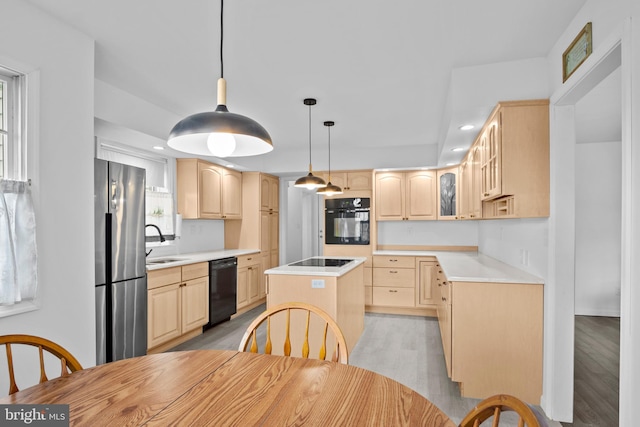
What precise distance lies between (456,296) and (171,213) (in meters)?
3.39

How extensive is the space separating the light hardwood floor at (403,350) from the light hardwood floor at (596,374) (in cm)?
30

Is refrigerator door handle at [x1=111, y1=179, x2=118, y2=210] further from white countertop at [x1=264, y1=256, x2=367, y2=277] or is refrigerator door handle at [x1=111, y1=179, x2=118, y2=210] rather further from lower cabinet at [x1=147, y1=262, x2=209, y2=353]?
white countertop at [x1=264, y1=256, x2=367, y2=277]

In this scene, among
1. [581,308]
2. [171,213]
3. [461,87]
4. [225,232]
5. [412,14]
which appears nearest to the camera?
[412,14]

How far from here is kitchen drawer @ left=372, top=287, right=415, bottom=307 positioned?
16.4 feet

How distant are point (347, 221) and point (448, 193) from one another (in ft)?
4.92

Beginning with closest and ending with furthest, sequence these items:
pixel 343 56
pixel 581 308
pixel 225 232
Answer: pixel 343 56 → pixel 581 308 → pixel 225 232

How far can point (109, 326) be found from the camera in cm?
272

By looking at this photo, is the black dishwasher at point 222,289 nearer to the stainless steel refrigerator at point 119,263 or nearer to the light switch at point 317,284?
the stainless steel refrigerator at point 119,263

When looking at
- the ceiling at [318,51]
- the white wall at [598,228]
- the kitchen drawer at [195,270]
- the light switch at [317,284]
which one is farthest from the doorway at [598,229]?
the kitchen drawer at [195,270]

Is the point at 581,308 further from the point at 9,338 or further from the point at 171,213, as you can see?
the point at 9,338

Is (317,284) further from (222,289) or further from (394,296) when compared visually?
(394,296)

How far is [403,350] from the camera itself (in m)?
3.56

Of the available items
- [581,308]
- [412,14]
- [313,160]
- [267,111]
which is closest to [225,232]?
[313,160]

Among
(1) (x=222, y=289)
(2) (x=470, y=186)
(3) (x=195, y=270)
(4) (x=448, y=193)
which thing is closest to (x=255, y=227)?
(1) (x=222, y=289)
